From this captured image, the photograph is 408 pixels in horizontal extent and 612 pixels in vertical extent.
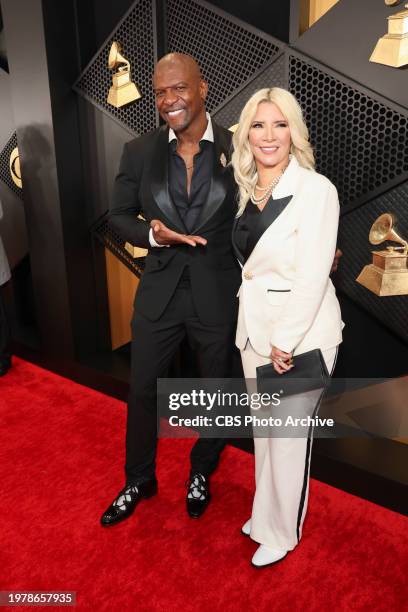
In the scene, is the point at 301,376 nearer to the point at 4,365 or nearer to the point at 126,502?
the point at 126,502

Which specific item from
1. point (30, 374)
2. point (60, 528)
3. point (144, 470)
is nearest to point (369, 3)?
point (144, 470)

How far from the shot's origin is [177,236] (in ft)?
6.13

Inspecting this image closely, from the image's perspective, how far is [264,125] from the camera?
167cm

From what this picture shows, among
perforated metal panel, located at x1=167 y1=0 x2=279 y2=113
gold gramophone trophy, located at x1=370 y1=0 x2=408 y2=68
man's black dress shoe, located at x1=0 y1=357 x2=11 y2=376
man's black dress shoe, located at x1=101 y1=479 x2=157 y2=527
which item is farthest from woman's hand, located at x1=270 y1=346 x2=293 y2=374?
man's black dress shoe, located at x1=0 y1=357 x2=11 y2=376

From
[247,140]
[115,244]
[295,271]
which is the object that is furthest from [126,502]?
[115,244]

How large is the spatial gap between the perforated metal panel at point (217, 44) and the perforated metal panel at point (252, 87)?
34mm

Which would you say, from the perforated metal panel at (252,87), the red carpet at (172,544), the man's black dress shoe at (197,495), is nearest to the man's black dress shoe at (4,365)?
the red carpet at (172,544)

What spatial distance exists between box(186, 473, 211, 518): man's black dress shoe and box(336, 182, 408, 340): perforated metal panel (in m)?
1.15

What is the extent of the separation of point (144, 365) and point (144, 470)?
523 millimetres

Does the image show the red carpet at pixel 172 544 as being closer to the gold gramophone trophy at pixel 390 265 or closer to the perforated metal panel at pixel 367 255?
the perforated metal panel at pixel 367 255

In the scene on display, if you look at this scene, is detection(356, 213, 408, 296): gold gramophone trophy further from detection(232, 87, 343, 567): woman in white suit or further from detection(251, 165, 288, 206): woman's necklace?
detection(251, 165, 288, 206): woman's necklace

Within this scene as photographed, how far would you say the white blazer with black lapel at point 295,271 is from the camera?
64.6 inches

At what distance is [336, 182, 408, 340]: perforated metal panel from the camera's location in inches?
91.4

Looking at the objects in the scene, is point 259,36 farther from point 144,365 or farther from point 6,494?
point 6,494
